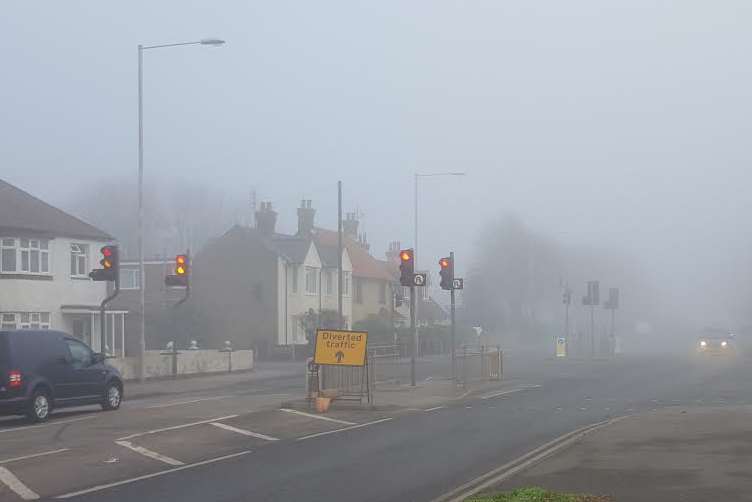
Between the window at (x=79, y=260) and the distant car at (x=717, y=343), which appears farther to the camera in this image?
the distant car at (x=717, y=343)

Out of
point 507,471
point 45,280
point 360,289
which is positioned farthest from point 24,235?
point 360,289

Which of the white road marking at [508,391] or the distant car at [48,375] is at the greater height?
the distant car at [48,375]

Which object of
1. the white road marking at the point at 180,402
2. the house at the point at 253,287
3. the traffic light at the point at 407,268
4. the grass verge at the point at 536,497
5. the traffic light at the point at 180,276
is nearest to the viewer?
the grass verge at the point at 536,497

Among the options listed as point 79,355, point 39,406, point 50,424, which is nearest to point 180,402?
point 79,355

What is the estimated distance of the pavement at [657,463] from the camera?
37.3 ft

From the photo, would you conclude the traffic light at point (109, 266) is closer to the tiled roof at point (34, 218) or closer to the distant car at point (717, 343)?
the tiled roof at point (34, 218)

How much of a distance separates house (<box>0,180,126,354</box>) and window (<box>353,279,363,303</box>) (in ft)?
101

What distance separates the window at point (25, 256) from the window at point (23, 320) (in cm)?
168

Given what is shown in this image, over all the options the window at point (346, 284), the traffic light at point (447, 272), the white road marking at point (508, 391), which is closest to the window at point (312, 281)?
the window at point (346, 284)

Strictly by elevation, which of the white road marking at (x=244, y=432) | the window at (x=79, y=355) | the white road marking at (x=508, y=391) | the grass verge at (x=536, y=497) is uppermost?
the window at (x=79, y=355)

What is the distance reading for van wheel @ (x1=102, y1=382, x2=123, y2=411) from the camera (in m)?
24.3

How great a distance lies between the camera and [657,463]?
44.6 ft

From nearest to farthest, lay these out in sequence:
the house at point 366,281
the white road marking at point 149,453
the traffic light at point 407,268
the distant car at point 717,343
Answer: the white road marking at point 149,453, the traffic light at point 407,268, the distant car at point 717,343, the house at point 366,281

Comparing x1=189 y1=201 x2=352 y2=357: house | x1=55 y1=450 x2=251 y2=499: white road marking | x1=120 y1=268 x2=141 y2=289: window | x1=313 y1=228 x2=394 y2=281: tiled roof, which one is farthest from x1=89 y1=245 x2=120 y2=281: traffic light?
x1=313 y1=228 x2=394 y2=281: tiled roof
